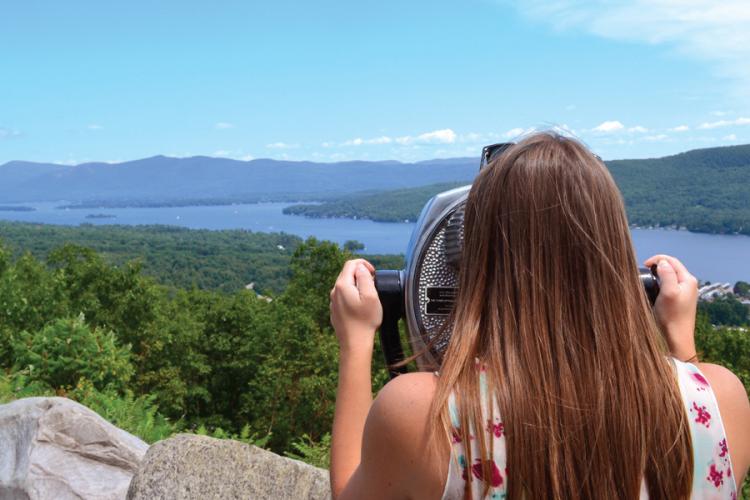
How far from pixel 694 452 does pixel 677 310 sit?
26 centimetres

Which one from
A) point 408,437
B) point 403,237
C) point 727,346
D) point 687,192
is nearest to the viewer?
point 408,437

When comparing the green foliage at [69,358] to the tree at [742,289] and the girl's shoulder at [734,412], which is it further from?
the tree at [742,289]

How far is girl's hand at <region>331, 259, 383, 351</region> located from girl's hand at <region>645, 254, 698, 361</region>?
47cm

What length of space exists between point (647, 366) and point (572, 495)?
0.69ft

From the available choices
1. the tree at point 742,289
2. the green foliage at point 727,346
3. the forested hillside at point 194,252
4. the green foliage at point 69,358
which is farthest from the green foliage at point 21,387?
the tree at point 742,289

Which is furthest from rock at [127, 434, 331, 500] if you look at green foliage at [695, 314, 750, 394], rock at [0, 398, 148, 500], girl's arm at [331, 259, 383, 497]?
green foliage at [695, 314, 750, 394]

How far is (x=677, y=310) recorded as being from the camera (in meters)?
1.20

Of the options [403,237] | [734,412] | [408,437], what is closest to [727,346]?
[734,412]

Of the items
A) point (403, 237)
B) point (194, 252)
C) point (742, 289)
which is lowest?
point (742, 289)

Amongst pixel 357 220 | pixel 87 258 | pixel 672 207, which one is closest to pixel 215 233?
pixel 357 220

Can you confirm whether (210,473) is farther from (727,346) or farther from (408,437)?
(727,346)

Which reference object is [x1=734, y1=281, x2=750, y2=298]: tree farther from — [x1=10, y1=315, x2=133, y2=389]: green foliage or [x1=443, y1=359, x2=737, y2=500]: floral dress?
[x1=443, y1=359, x2=737, y2=500]: floral dress

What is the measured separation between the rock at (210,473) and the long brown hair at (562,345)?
2.89 meters

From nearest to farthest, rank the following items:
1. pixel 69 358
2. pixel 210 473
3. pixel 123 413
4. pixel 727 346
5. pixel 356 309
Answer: pixel 356 309, pixel 210 473, pixel 123 413, pixel 69 358, pixel 727 346
